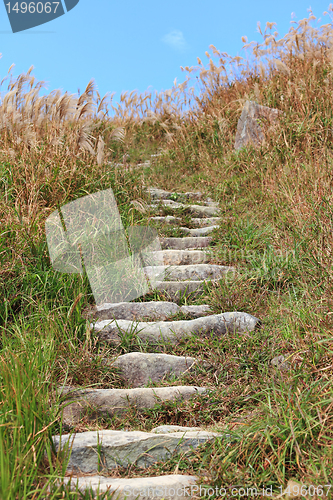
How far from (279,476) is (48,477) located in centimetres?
111

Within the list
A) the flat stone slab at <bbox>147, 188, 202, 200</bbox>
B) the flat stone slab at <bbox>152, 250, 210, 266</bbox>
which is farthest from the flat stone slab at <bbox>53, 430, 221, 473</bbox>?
the flat stone slab at <bbox>147, 188, 202, 200</bbox>

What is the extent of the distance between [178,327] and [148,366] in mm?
465

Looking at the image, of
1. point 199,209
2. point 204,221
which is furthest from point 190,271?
point 199,209

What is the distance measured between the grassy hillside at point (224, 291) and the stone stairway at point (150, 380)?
9cm

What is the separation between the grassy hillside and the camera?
6.19 ft

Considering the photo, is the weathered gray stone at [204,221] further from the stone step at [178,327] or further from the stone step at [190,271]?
the stone step at [178,327]

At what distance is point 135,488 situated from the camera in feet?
5.98

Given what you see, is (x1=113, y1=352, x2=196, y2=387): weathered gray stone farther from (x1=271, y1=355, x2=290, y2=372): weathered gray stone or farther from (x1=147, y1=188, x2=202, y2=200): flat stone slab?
(x1=147, y1=188, x2=202, y2=200): flat stone slab

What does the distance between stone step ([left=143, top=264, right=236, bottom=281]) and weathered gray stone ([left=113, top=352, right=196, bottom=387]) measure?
51.1 inches

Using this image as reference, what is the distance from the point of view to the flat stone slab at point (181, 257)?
4488mm

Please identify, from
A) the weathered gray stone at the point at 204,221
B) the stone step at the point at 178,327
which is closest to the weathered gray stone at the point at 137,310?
the stone step at the point at 178,327

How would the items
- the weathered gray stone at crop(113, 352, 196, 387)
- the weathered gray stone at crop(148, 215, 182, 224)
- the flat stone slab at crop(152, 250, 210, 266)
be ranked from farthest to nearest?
the weathered gray stone at crop(148, 215, 182, 224) < the flat stone slab at crop(152, 250, 210, 266) < the weathered gray stone at crop(113, 352, 196, 387)

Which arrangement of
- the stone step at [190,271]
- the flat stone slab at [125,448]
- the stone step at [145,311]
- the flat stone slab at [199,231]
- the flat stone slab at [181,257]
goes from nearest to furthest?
1. the flat stone slab at [125,448]
2. the stone step at [145,311]
3. the stone step at [190,271]
4. the flat stone slab at [181,257]
5. the flat stone slab at [199,231]

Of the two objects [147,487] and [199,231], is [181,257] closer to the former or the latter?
[199,231]
